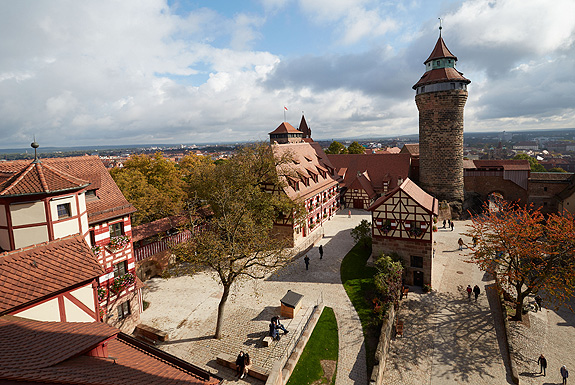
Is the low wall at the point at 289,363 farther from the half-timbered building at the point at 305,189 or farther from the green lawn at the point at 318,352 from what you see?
the half-timbered building at the point at 305,189

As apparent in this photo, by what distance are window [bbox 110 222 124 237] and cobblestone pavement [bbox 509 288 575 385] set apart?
69.4 feet

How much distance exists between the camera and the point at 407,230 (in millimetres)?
24375

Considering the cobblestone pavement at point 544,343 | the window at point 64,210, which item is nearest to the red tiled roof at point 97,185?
the window at point 64,210

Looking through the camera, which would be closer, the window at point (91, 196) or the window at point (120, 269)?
the window at point (91, 196)

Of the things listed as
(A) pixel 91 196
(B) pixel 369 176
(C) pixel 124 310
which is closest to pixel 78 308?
(A) pixel 91 196

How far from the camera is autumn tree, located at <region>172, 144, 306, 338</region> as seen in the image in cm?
1759

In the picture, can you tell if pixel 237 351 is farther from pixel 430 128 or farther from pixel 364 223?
pixel 430 128

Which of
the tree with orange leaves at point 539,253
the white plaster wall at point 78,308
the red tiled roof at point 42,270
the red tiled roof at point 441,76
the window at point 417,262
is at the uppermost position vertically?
the red tiled roof at point 441,76

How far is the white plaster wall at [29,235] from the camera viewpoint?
12.3 m

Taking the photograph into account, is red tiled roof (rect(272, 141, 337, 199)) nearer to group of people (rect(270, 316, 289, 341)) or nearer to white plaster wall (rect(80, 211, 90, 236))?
group of people (rect(270, 316, 289, 341))

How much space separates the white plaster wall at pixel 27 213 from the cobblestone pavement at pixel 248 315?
8436 millimetres

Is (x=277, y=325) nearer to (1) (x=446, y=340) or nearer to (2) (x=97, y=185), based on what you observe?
(1) (x=446, y=340)

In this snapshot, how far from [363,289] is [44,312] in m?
18.1

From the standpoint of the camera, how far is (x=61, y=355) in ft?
20.1
